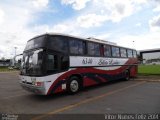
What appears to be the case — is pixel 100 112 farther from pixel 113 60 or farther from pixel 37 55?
pixel 113 60

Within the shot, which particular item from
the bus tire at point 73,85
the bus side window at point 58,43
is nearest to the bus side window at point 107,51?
the bus tire at point 73,85

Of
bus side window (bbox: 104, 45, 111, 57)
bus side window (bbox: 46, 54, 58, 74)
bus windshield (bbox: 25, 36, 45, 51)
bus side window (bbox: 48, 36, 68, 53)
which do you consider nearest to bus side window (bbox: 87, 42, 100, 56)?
bus side window (bbox: 104, 45, 111, 57)

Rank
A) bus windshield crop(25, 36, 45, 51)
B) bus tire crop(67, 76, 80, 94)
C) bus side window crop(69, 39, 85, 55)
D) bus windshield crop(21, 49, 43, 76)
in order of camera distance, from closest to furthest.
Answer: bus windshield crop(21, 49, 43, 76), bus windshield crop(25, 36, 45, 51), bus tire crop(67, 76, 80, 94), bus side window crop(69, 39, 85, 55)

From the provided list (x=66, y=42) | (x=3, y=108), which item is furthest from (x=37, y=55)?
(x=3, y=108)

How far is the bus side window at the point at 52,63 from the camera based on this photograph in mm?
10000

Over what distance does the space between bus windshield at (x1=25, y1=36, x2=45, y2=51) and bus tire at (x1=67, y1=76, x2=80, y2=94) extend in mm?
2497

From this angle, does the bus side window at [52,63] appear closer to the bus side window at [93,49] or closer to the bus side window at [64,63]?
the bus side window at [64,63]

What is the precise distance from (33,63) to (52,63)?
888mm

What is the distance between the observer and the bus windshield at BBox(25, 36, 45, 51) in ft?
34.1

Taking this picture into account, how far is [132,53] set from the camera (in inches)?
798

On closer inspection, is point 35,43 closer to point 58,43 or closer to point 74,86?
point 58,43

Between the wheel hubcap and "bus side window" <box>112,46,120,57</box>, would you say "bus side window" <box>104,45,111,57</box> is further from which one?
the wheel hubcap

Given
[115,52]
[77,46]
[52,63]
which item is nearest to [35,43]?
[52,63]

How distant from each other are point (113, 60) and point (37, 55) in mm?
7619
